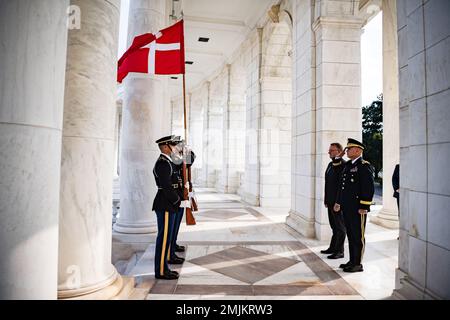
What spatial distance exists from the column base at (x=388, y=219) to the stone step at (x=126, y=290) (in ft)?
21.9

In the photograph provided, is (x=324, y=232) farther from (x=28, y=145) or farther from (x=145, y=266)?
(x=28, y=145)

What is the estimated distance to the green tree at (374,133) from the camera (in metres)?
30.9

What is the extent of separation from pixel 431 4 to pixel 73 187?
381cm

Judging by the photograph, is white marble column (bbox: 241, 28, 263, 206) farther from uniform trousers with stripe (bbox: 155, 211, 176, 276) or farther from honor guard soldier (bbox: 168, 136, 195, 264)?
uniform trousers with stripe (bbox: 155, 211, 176, 276)

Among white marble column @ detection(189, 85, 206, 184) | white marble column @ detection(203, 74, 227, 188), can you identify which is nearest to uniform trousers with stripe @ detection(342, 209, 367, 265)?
white marble column @ detection(203, 74, 227, 188)

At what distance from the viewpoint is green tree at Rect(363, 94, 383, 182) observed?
3086cm

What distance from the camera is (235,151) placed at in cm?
1566

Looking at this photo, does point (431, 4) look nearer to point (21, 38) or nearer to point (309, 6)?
point (21, 38)

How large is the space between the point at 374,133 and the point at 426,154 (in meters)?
33.2

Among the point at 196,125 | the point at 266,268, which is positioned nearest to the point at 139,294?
the point at 266,268

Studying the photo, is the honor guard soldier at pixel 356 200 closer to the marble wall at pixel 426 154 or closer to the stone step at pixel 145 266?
the marble wall at pixel 426 154

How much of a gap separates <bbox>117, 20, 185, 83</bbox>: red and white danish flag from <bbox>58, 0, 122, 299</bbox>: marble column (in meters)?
2.09

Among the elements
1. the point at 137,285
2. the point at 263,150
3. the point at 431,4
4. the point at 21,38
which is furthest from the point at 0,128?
the point at 263,150

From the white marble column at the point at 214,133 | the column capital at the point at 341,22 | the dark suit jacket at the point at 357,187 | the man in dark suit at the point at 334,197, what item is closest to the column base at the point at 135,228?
the man in dark suit at the point at 334,197
